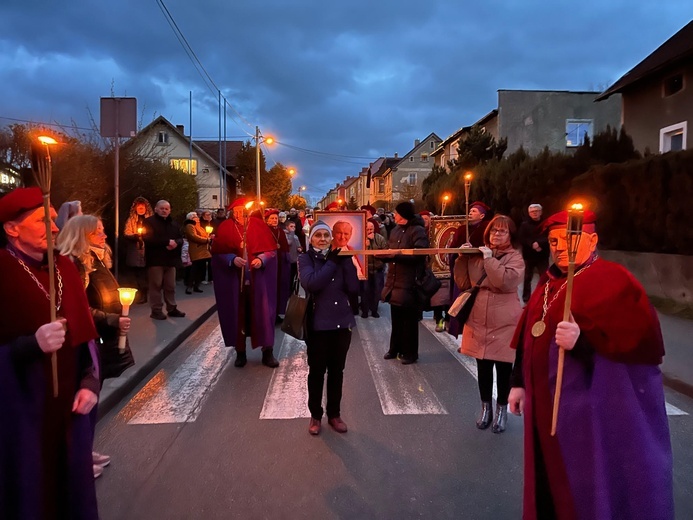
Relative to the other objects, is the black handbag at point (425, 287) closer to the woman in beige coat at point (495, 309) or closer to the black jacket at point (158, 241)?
the woman in beige coat at point (495, 309)

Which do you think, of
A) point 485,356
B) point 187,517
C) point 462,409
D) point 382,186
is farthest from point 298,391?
point 382,186

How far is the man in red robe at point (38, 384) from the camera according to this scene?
7.95 ft

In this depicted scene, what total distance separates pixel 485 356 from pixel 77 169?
28.8 ft

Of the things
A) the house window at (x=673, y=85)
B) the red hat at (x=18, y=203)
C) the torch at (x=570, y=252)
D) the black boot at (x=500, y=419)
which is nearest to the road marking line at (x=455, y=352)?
the black boot at (x=500, y=419)

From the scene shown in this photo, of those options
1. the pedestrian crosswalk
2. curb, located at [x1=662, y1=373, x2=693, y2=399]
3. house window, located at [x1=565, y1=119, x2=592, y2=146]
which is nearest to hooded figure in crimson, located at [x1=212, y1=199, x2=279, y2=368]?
the pedestrian crosswalk

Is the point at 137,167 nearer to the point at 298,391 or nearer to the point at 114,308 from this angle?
the point at 298,391

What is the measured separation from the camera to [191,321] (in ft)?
30.8

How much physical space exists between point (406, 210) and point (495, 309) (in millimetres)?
2479

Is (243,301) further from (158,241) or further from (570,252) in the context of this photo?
(570,252)

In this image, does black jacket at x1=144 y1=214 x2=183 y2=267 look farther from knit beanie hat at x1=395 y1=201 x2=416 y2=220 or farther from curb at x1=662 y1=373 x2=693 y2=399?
curb at x1=662 y1=373 x2=693 y2=399

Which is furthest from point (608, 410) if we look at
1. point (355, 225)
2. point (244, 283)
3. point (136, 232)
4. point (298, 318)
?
point (136, 232)

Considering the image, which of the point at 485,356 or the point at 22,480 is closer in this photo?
the point at 22,480

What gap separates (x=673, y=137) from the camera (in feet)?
57.1

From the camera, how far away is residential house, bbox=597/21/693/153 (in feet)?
53.1
